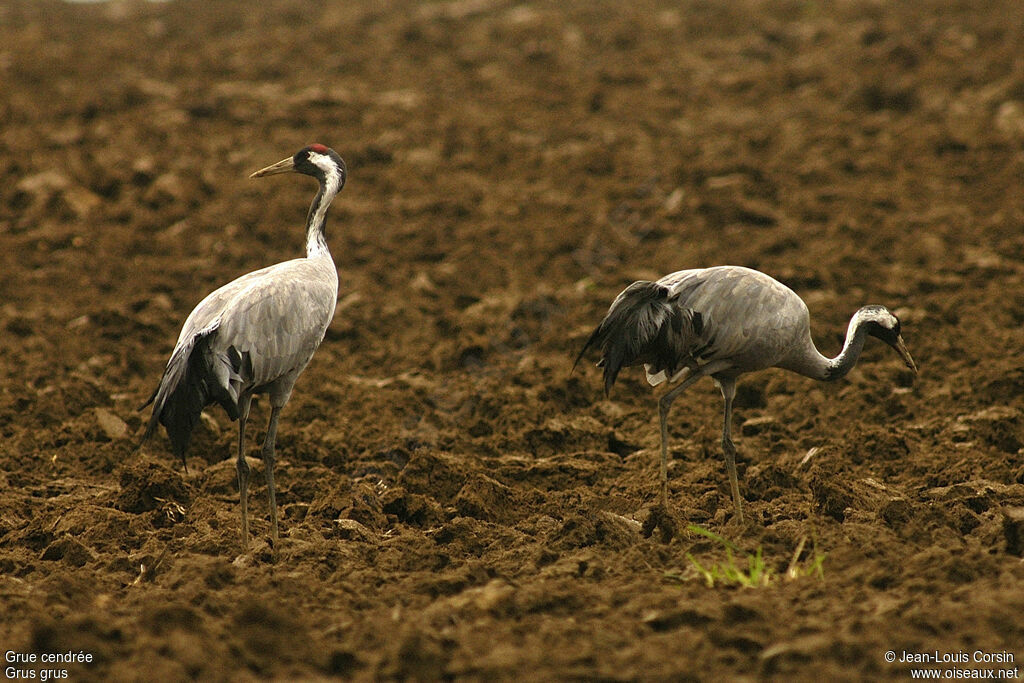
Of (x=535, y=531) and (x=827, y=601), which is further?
(x=535, y=531)

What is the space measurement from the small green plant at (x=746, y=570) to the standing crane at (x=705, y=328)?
94 centimetres

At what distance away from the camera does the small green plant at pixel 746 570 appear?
520 cm

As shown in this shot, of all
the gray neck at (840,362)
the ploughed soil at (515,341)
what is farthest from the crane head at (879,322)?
the ploughed soil at (515,341)

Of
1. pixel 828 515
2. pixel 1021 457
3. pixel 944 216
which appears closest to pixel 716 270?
pixel 828 515

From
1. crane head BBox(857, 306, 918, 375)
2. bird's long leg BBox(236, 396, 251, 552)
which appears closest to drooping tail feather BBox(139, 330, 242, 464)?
bird's long leg BBox(236, 396, 251, 552)

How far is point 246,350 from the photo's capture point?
6.26 m

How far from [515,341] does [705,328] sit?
9.92 ft

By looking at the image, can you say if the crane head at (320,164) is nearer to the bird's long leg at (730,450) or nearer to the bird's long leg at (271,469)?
the bird's long leg at (271,469)

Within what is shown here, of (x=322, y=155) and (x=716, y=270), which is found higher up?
(x=322, y=155)

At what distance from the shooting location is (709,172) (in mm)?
12398

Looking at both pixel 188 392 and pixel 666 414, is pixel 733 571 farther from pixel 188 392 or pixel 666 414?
pixel 188 392

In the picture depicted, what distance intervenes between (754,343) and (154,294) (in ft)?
19.0

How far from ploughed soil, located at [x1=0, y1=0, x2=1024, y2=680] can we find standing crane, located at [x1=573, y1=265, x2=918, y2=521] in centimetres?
66

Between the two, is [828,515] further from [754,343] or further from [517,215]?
[517,215]
